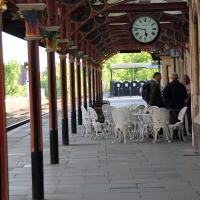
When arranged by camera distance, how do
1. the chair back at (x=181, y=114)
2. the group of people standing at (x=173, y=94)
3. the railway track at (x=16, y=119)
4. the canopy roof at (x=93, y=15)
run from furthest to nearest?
the railway track at (x=16, y=119)
the group of people standing at (x=173, y=94)
the chair back at (x=181, y=114)
the canopy roof at (x=93, y=15)

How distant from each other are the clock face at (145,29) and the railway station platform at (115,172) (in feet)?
7.94

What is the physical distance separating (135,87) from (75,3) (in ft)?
145

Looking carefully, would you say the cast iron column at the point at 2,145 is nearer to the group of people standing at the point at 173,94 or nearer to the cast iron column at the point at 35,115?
the cast iron column at the point at 35,115

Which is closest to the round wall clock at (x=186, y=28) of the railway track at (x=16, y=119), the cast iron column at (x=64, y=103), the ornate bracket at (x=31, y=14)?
the cast iron column at (x=64, y=103)

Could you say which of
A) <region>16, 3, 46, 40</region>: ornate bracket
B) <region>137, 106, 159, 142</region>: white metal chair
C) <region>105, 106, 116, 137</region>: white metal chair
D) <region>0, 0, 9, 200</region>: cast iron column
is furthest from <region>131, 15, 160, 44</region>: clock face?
<region>0, 0, 9, 200</region>: cast iron column

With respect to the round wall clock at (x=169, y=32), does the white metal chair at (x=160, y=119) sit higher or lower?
lower

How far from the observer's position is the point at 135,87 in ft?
185

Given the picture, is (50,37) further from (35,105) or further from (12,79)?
(12,79)

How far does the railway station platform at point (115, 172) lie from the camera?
8055mm

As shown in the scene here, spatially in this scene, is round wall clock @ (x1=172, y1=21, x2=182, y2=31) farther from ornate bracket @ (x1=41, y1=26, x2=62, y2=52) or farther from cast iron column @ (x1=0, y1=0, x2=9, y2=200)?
cast iron column @ (x1=0, y1=0, x2=9, y2=200)

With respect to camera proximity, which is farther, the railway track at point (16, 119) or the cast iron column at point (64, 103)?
the railway track at point (16, 119)

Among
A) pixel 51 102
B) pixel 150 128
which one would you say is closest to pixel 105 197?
pixel 51 102

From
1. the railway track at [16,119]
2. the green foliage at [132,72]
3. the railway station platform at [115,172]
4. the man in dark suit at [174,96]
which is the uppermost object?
the green foliage at [132,72]

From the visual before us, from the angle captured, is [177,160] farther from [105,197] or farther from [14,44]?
[14,44]
